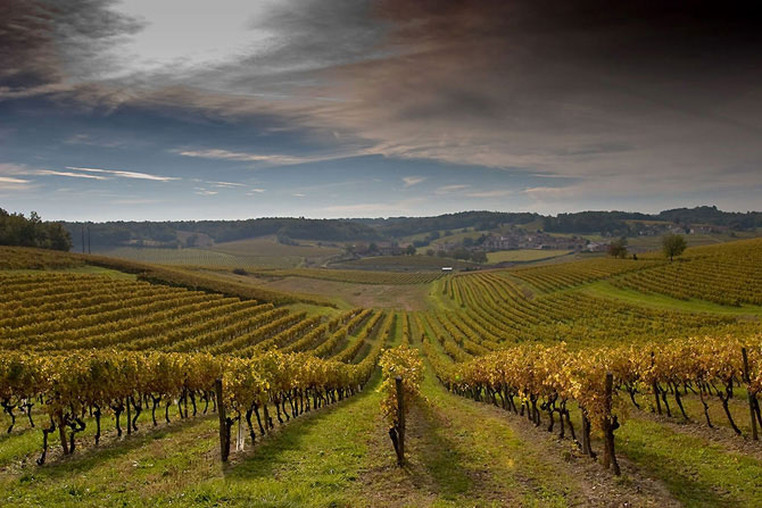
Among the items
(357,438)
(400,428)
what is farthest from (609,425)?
(357,438)

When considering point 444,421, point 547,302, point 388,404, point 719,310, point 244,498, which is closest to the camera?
point 244,498

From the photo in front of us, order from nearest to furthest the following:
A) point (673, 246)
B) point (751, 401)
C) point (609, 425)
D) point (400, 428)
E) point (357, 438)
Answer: point (609, 425) → point (400, 428) → point (751, 401) → point (357, 438) → point (673, 246)

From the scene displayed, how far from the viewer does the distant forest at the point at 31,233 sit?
101 m

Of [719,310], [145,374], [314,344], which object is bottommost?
[314,344]

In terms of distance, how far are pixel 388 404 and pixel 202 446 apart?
7510mm

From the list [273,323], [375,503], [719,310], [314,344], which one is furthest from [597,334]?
[375,503]

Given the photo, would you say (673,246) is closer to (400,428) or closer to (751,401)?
(751,401)

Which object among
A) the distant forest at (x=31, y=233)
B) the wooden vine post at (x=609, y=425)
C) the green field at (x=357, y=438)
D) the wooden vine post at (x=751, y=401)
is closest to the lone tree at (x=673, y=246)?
the green field at (x=357, y=438)

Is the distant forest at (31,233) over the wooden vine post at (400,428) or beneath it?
over

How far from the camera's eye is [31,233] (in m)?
106

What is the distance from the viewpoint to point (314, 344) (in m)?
56.9

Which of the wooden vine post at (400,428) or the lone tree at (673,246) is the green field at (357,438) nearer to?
the wooden vine post at (400,428)

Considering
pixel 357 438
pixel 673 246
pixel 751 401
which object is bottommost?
pixel 357 438

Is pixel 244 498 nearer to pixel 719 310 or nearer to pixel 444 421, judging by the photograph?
pixel 444 421
